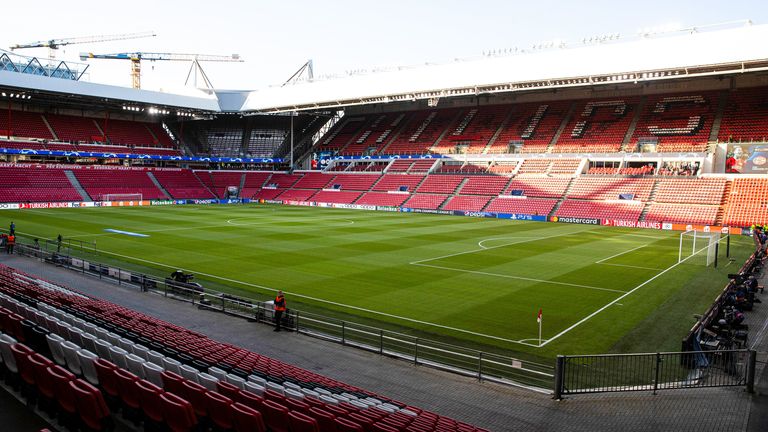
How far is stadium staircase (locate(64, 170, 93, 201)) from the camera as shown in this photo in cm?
6566

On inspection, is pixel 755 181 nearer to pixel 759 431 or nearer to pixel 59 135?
pixel 759 431

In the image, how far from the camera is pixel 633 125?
2495 inches

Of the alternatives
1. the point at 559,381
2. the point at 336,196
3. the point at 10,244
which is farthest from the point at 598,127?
the point at 10,244

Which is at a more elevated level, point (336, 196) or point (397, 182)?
point (397, 182)

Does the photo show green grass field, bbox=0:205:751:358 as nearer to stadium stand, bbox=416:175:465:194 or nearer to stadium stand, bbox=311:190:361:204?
stadium stand, bbox=416:175:465:194

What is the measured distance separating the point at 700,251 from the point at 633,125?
3407 cm

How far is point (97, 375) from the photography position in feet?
26.7

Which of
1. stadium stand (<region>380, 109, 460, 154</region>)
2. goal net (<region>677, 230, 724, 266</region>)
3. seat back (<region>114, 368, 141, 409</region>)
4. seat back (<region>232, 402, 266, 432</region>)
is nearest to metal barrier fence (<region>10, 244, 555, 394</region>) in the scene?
seat back (<region>232, 402, 266, 432</region>)

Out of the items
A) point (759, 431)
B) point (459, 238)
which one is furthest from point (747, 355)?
point (459, 238)

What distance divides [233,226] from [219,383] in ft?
125

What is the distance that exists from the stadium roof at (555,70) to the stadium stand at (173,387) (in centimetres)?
5219

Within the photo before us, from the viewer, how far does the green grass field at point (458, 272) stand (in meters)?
17.2

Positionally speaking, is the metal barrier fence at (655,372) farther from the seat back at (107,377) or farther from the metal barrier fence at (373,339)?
the seat back at (107,377)

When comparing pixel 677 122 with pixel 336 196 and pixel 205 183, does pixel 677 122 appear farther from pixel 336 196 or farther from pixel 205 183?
pixel 205 183
